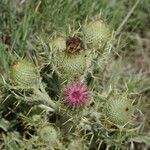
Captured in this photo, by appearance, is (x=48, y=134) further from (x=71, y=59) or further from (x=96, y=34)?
(x=96, y=34)

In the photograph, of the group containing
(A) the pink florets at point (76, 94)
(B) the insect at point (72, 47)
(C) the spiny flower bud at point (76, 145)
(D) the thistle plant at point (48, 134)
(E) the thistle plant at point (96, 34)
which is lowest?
(C) the spiny flower bud at point (76, 145)

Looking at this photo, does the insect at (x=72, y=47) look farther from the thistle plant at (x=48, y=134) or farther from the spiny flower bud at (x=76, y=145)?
the spiny flower bud at (x=76, y=145)

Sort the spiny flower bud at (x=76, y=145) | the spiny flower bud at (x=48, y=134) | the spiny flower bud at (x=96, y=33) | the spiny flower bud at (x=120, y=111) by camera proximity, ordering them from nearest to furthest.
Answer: the spiny flower bud at (x=120, y=111), the spiny flower bud at (x=96, y=33), the spiny flower bud at (x=48, y=134), the spiny flower bud at (x=76, y=145)

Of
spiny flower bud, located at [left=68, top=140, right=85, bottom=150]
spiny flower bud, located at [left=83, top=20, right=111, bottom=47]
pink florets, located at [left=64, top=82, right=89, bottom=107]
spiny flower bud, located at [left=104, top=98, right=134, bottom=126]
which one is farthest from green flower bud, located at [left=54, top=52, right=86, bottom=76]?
spiny flower bud, located at [left=68, top=140, right=85, bottom=150]

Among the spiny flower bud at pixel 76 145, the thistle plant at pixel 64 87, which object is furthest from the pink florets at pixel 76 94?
the spiny flower bud at pixel 76 145

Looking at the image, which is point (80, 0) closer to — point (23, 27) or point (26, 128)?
point (23, 27)

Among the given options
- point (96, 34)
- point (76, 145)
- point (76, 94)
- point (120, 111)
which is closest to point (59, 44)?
point (96, 34)
